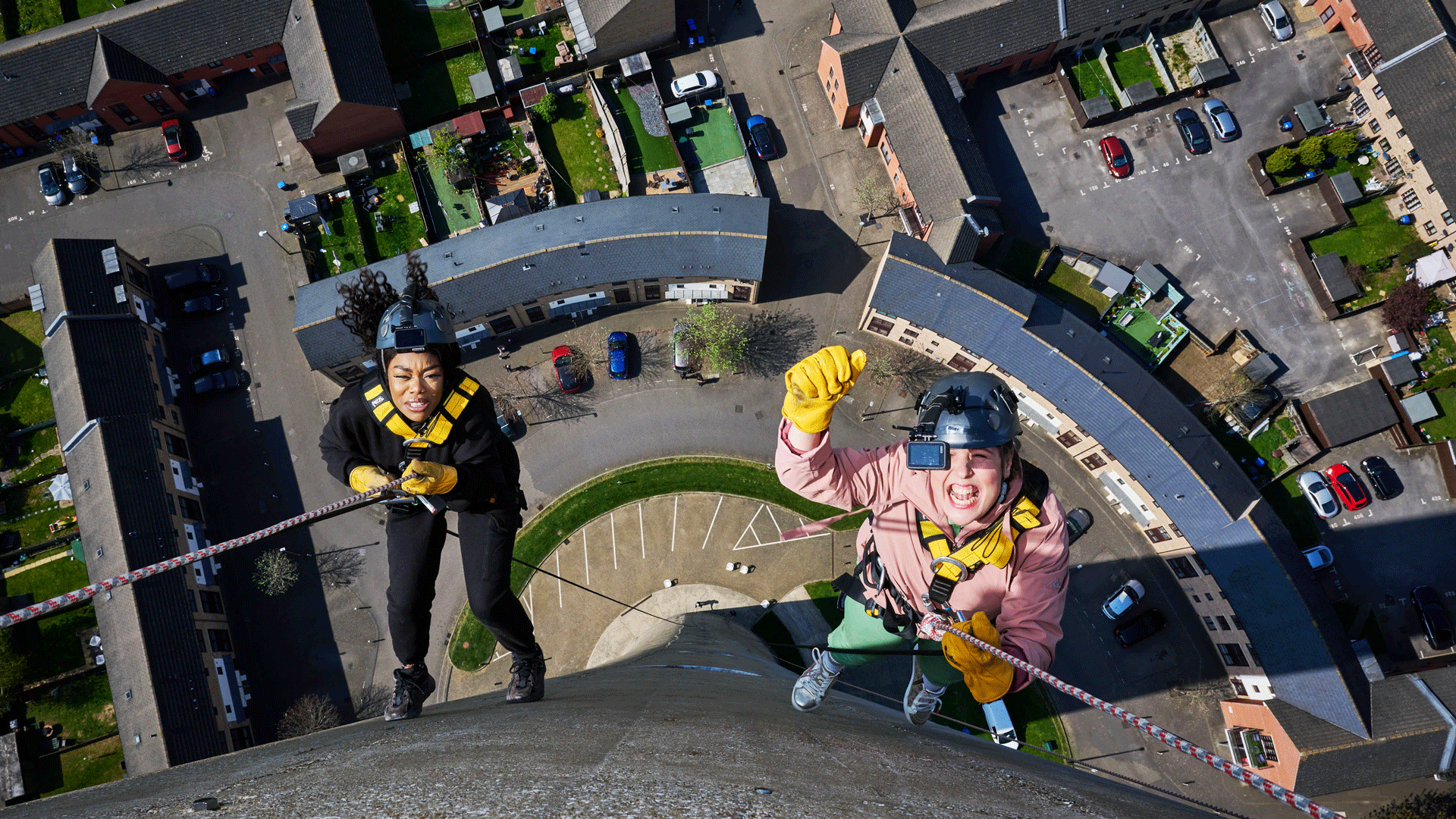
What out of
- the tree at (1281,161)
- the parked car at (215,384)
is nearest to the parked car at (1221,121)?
the tree at (1281,161)

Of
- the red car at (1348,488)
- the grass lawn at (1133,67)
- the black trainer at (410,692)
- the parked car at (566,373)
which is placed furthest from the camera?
the grass lawn at (1133,67)

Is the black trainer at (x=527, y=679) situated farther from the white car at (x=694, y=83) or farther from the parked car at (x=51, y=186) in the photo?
the parked car at (x=51, y=186)

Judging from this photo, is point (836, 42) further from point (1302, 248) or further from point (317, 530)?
point (317, 530)

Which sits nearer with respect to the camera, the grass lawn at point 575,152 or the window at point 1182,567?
the window at point 1182,567

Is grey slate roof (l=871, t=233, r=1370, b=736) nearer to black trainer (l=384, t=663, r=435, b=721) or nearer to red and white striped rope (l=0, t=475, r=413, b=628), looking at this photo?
black trainer (l=384, t=663, r=435, b=721)

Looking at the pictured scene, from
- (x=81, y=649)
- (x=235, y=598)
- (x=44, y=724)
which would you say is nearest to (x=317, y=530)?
(x=235, y=598)

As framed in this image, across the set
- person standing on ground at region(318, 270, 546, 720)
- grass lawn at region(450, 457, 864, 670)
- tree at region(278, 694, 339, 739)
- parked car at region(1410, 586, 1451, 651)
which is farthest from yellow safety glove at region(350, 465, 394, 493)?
parked car at region(1410, 586, 1451, 651)

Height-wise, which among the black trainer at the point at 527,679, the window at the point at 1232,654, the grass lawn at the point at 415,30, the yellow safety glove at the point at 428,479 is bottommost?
the window at the point at 1232,654
